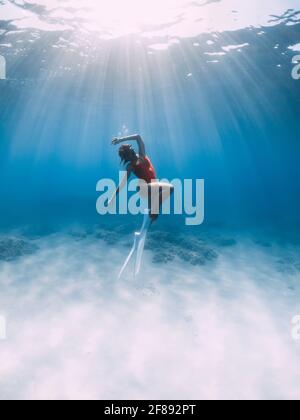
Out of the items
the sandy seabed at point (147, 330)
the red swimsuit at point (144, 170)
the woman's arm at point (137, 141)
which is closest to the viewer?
the woman's arm at point (137, 141)

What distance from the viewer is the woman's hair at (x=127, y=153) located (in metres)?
5.24

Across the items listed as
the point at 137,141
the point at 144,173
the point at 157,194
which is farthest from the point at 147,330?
the point at 137,141

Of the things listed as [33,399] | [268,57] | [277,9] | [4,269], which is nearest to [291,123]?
[268,57]

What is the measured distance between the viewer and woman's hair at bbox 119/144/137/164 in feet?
17.2

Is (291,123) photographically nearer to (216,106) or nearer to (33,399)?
(216,106)

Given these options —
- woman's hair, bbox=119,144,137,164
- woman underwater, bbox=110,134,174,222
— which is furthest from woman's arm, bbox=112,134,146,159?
woman's hair, bbox=119,144,137,164

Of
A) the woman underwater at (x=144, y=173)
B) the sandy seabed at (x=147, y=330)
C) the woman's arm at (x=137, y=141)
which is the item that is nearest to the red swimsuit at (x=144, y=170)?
the woman underwater at (x=144, y=173)

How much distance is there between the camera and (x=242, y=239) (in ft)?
73.3

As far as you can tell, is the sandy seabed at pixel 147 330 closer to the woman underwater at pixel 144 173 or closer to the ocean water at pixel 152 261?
the ocean water at pixel 152 261

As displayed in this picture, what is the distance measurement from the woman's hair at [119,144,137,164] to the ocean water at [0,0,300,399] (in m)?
5.31

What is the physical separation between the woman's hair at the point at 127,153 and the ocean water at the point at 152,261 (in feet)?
17.4

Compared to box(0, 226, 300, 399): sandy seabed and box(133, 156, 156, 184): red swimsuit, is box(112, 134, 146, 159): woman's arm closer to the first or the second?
box(133, 156, 156, 184): red swimsuit

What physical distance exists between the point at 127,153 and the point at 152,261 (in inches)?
404

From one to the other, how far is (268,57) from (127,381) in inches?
868
